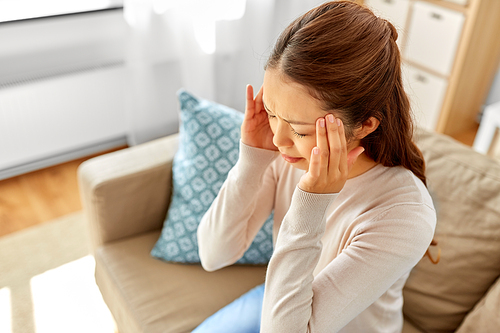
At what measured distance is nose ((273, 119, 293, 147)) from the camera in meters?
0.83

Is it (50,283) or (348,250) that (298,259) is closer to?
(348,250)

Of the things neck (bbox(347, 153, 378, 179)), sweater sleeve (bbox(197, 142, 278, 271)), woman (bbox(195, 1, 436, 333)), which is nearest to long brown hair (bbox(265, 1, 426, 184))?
woman (bbox(195, 1, 436, 333))

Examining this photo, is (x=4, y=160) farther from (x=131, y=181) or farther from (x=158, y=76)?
(x=131, y=181)

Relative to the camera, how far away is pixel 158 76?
2463mm

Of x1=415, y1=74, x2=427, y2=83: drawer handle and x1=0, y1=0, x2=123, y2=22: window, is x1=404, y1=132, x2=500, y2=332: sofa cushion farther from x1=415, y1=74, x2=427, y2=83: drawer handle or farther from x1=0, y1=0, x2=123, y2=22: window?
x1=0, y1=0, x2=123, y2=22: window

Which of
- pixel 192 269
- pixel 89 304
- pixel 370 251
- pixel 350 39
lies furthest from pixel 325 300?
pixel 89 304

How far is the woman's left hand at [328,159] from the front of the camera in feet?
2.54

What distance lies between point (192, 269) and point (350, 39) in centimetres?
89

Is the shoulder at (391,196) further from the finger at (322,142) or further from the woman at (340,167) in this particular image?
the finger at (322,142)

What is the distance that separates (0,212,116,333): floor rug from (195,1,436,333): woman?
99cm

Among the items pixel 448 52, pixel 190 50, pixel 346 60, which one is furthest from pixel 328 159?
pixel 448 52

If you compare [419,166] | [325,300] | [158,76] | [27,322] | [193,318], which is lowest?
[27,322]

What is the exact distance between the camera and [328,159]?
0.80 metres

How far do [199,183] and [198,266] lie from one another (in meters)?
0.26
